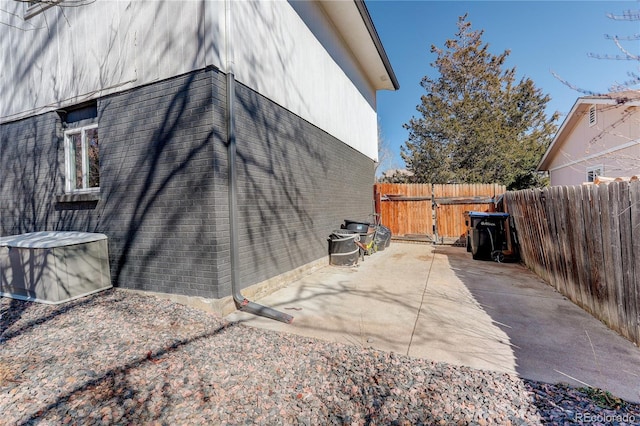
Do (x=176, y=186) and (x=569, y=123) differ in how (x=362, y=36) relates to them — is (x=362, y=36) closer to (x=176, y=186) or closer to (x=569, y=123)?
(x=176, y=186)

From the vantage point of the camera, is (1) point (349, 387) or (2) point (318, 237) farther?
(2) point (318, 237)

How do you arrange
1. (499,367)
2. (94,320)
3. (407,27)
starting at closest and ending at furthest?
(499,367), (94,320), (407,27)

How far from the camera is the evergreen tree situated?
15.3 meters

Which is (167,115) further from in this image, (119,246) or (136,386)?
(136,386)

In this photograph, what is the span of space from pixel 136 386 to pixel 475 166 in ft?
56.0

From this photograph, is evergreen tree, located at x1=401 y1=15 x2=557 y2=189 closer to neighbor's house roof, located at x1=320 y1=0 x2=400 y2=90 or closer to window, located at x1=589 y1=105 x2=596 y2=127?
window, located at x1=589 y1=105 x2=596 y2=127

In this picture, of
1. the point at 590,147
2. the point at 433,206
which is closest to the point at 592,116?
the point at 590,147

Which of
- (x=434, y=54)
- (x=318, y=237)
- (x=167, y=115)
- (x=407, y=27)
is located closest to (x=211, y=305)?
(x=167, y=115)

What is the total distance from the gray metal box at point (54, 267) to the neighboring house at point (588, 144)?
11.8 m

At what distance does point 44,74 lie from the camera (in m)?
5.36

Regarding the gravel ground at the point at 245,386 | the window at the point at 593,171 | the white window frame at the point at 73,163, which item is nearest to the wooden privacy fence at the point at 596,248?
the gravel ground at the point at 245,386

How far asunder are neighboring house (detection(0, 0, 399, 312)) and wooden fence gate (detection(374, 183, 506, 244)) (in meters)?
5.62

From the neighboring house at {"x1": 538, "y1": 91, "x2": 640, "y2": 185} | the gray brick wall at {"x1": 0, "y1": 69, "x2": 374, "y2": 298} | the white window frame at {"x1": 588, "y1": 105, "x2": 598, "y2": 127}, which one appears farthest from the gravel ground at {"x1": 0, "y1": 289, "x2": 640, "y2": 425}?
the white window frame at {"x1": 588, "y1": 105, "x2": 598, "y2": 127}

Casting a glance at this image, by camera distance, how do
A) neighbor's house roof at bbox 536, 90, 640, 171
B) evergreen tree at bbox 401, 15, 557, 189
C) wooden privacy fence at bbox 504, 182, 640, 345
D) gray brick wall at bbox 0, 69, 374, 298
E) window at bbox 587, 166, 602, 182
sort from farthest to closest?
evergreen tree at bbox 401, 15, 557, 189
window at bbox 587, 166, 602, 182
neighbor's house roof at bbox 536, 90, 640, 171
gray brick wall at bbox 0, 69, 374, 298
wooden privacy fence at bbox 504, 182, 640, 345
